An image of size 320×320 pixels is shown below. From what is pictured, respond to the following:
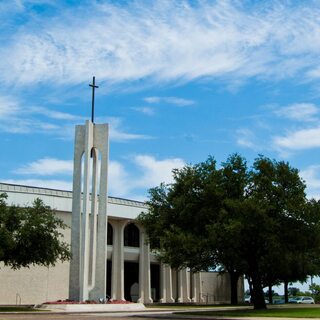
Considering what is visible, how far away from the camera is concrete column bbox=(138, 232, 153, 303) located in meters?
70.7

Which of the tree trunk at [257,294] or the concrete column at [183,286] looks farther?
the concrete column at [183,286]

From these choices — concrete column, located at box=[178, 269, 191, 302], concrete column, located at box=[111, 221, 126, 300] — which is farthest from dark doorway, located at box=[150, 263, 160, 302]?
concrete column, located at box=[111, 221, 126, 300]

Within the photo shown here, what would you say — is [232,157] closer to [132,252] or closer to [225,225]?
[225,225]

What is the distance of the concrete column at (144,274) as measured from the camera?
70.7 meters

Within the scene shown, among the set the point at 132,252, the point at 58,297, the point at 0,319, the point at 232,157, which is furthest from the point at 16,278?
the point at 0,319

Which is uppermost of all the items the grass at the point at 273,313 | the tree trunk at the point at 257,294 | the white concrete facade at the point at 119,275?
the white concrete facade at the point at 119,275

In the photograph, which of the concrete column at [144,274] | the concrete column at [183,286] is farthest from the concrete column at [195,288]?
the concrete column at [144,274]

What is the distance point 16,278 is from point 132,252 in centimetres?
1687

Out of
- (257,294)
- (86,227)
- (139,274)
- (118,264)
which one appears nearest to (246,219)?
(257,294)

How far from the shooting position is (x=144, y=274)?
72250 mm

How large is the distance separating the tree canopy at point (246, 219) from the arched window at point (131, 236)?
29.1 meters

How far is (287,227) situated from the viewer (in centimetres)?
3934

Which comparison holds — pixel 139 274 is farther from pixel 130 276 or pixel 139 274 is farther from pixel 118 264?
pixel 130 276

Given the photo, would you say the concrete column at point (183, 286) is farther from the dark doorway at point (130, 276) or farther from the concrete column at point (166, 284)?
the dark doorway at point (130, 276)
